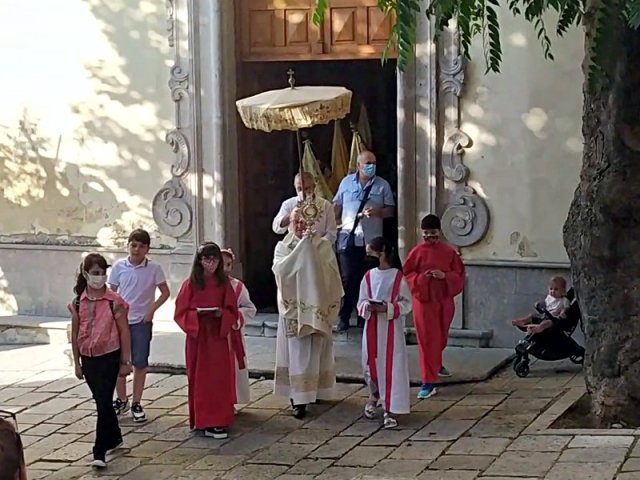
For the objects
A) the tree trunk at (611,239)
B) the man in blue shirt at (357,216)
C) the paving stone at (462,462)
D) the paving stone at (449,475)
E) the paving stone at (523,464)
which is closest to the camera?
the paving stone at (523,464)

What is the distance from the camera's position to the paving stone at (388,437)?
862 centimetres

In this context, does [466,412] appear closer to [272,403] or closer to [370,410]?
[370,410]

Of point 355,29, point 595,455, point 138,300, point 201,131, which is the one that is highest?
point 355,29

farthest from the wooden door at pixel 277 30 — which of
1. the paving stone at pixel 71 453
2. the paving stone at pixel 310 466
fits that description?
the paving stone at pixel 310 466

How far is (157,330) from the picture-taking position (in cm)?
1239

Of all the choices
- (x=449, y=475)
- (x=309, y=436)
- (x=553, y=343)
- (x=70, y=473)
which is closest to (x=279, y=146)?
(x=553, y=343)

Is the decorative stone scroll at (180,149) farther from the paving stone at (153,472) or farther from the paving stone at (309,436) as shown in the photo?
the paving stone at (153,472)

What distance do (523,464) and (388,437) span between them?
1.28 metres

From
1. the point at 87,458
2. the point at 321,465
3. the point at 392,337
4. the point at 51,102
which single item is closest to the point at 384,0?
the point at 392,337

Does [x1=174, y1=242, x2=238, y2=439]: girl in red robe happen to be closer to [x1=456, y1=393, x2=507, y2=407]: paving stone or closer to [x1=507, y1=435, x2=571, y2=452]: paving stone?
[x1=456, y1=393, x2=507, y2=407]: paving stone

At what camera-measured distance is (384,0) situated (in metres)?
8.22

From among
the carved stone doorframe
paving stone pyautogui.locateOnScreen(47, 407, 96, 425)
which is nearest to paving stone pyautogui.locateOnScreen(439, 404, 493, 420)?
paving stone pyautogui.locateOnScreen(47, 407, 96, 425)

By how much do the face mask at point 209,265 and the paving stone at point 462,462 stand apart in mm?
2036

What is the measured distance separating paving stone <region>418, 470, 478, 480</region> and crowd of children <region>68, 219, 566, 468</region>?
1195mm
